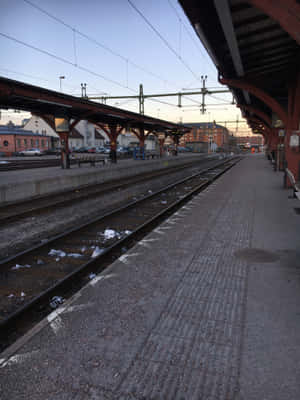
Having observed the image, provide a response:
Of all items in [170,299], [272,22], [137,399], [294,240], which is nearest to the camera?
[137,399]

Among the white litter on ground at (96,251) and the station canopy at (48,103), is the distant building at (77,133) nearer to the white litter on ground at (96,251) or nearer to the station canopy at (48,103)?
the station canopy at (48,103)

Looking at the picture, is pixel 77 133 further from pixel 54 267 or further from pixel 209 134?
pixel 54 267

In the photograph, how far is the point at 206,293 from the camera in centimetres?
411

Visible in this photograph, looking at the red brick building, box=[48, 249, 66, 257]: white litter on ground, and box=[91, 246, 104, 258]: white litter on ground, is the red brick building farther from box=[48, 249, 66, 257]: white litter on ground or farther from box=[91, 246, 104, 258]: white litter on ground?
box=[91, 246, 104, 258]: white litter on ground

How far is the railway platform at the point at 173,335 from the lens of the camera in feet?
8.12

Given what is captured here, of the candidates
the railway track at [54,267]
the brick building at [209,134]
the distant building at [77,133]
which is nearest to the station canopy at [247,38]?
the railway track at [54,267]

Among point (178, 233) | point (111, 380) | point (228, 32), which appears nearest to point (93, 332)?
point (111, 380)

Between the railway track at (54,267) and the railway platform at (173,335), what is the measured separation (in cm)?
45

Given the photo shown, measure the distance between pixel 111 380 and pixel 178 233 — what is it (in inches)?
186

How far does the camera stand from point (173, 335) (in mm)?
3158

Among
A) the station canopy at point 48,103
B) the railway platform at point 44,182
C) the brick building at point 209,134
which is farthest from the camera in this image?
the brick building at point 209,134

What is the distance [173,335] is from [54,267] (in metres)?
3.05

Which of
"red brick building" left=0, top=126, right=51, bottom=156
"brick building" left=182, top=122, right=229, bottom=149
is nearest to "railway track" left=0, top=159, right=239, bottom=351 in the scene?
"red brick building" left=0, top=126, right=51, bottom=156

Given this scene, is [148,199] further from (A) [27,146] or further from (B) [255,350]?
(A) [27,146]
